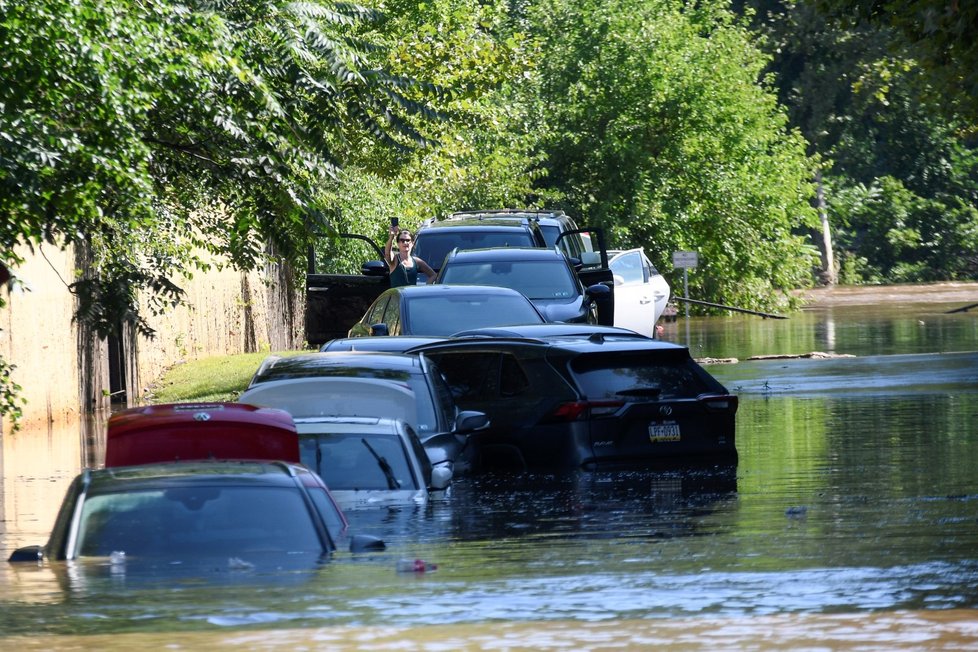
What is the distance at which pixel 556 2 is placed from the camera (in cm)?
4731

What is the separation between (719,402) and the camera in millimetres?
14812

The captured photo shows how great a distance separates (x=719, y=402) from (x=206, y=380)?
11.3 meters

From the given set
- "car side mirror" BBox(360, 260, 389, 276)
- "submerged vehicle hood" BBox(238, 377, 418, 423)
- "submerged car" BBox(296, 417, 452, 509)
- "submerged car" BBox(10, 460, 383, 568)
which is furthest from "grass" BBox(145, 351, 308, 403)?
"submerged car" BBox(10, 460, 383, 568)

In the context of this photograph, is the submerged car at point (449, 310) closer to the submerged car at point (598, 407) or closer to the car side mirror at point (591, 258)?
the submerged car at point (598, 407)

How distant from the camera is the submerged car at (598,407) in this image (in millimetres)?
14531

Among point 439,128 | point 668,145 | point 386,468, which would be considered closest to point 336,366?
point 386,468

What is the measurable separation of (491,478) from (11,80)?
514cm

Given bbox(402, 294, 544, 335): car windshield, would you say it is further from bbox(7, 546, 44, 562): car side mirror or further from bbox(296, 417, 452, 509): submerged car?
bbox(7, 546, 44, 562): car side mirror

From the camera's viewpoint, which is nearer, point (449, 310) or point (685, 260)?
point (449, 310)

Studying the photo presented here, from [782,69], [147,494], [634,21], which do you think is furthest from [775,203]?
[147,494]

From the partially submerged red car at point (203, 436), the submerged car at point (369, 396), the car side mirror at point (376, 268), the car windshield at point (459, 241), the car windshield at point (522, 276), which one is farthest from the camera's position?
the car windshield at point (459, 241)

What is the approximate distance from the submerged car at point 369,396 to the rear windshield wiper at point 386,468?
118 centimetres

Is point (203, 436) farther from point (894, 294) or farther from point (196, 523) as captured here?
point (894, 294)

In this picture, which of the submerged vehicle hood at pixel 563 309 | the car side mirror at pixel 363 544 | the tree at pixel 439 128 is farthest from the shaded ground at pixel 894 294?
the car side mirror at pixel 363 544
